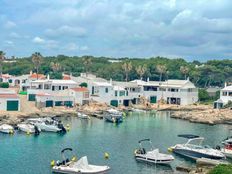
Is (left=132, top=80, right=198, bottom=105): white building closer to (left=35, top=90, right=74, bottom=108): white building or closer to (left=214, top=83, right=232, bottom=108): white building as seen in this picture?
(left=214, top=83, right=232, bottom=108): white building

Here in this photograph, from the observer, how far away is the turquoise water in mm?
50344

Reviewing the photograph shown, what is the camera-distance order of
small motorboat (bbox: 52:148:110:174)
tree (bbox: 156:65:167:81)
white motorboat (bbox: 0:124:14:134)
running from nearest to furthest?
small motorboat (bbox: 52:148:110:174), white motorboat (bbox: 0:124:14:134), tree (bbox: 156:65:167:81)

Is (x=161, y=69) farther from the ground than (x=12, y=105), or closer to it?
farther from the ground

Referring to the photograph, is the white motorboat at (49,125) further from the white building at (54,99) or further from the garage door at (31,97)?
the garage door at (31,97)

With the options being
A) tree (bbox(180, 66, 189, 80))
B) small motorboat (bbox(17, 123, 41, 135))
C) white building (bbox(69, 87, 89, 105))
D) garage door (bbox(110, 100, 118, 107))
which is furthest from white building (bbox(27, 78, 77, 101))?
tree (bbox(180, 66, 189, 80))

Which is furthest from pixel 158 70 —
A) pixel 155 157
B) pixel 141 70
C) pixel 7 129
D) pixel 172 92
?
pixel 155 157

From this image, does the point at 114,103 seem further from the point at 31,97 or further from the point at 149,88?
the point at 31,97

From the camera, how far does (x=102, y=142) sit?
64.4 meters

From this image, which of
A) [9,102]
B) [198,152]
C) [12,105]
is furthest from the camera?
[12,105]

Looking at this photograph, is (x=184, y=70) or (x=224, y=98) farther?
(x=184, y=70)

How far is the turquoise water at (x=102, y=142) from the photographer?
50344 millimetres

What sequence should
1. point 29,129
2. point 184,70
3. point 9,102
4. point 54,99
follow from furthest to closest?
point 184,70 < point 54,99 < point 9,102 < point 29,129

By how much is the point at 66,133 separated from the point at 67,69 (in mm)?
87465

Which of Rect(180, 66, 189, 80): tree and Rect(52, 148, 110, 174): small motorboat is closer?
Rect(52, 148, 110, 174): small motorboat
